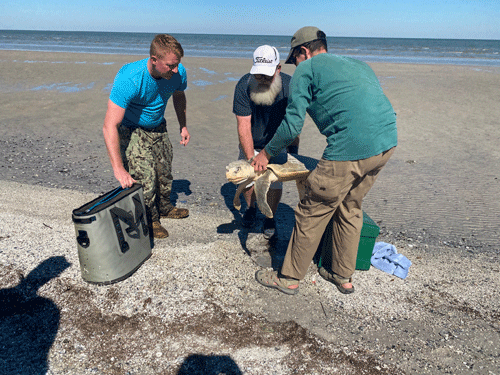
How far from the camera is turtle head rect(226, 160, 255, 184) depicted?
2934 millimetres

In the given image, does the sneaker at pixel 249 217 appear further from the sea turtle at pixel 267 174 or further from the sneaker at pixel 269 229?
the sea turtle at pixel 267 174

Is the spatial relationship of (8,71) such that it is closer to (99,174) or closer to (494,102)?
(99,174)

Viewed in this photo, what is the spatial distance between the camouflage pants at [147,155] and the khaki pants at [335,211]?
169 centimetres

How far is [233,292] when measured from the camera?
3.17 meters

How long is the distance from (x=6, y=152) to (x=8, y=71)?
44.8 feet

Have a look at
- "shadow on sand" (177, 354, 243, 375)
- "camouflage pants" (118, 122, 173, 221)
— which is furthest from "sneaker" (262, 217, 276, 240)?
"shadow on sand" (177, 354, 243, 375)

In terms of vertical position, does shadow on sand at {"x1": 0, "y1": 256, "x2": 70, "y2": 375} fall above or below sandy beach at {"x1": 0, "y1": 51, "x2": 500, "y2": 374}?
below

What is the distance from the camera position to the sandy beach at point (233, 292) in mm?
2512

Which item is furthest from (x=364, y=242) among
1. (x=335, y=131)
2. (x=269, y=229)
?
(x=335, y=131)

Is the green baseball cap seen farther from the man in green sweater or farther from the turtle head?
the turtle head

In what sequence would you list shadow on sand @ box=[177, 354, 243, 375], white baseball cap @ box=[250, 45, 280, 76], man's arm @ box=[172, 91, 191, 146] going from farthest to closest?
1. man's arm @ box=[172, 91, 191, 146]
2. white baseball cap @ box=[250, 45, 280, 76]
3. shadow on sand @ box=[177, 354, 243, 375]

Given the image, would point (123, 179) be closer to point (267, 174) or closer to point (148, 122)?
point (148, 122)

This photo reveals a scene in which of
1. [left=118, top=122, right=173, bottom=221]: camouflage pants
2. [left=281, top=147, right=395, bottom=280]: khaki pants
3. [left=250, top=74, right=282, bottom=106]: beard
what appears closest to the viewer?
[left=281, top=147, right=395, bottom=280]: khaki pants

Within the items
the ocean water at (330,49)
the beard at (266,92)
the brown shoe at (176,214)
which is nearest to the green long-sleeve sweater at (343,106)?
the beard at (266,92)
